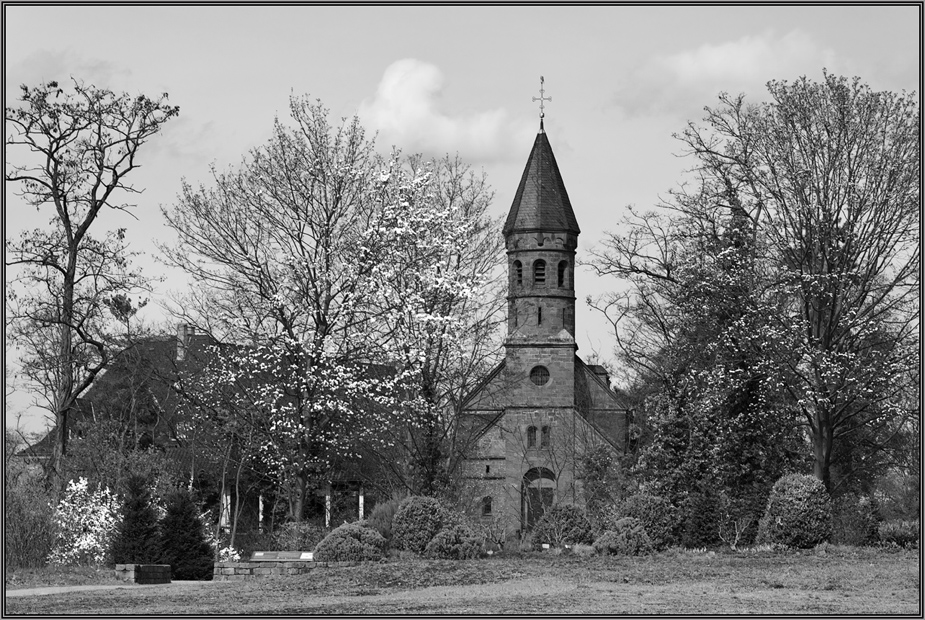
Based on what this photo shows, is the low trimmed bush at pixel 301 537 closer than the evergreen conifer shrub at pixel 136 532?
No

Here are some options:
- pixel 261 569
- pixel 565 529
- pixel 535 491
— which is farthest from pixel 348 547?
pixel 535 491

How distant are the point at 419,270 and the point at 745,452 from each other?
924 cm

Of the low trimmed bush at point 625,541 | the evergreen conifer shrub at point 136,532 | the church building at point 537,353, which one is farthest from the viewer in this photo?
the church building at point 537,353

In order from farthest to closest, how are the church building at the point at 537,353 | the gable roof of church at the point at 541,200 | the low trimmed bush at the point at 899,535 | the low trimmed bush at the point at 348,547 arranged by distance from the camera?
1. the gable roof of church at the point at 541,200
2. the church building at the point at 537,353
3. the low trimmed bush at the point at 899,535
4. the low trimmed bush at the point at 348,547

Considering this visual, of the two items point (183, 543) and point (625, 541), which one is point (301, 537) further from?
point (625, 541)

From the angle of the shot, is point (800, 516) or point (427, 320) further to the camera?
point (427, 320)

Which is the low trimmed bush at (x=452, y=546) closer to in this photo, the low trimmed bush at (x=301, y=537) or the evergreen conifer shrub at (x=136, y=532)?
the low trimmed bush at (x=301, y=537)

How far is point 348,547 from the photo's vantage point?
→ 1964cm

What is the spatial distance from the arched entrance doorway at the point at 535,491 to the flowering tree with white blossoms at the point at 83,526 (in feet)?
104

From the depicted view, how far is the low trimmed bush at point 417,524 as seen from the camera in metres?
21.1

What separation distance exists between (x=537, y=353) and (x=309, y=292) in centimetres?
2839

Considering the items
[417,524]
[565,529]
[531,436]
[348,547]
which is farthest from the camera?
[531,436]

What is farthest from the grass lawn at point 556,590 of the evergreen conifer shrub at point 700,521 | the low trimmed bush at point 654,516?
the evergreen conifer shrub at point 700,521

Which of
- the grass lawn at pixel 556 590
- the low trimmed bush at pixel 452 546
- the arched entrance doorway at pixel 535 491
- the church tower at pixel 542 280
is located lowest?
the grass lawn at pixel 556 590
